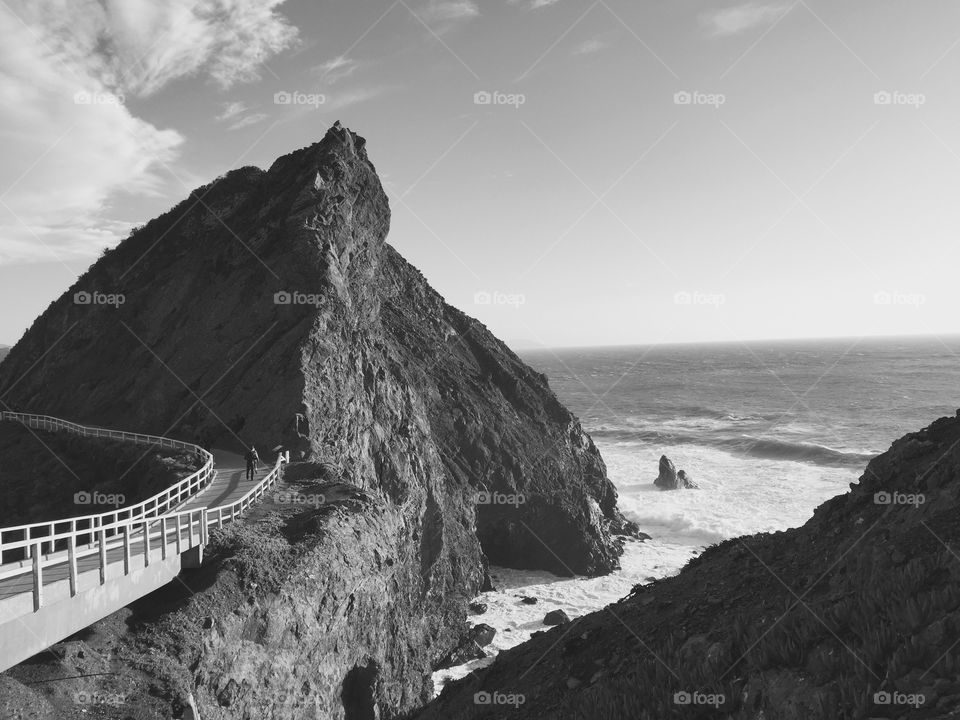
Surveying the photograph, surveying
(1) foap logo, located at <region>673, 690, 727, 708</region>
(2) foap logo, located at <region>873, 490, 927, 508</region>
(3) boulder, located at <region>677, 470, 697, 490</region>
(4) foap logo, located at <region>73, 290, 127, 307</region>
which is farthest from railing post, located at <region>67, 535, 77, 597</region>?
(3) boulder, located at <region>677, 470, 697, 490</region>

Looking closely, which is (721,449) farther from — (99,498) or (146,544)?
(146,544)

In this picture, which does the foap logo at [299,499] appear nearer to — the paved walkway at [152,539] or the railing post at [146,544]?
the paved walkway at [152,539]

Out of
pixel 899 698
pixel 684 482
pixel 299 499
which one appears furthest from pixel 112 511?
pixel 684 482

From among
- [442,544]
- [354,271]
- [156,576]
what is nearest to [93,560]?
[156,576]

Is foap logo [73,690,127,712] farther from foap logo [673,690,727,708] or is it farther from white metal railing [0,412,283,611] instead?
foap logo [673,690,727,708]

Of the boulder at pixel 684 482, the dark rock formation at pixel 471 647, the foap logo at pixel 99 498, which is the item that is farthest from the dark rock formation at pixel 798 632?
the boulder at pixel 684 482

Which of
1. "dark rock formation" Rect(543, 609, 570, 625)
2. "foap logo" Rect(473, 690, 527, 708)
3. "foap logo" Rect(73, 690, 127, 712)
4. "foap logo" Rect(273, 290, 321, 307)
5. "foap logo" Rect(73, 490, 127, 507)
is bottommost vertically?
"dark rock formation" Rect(543, 609, 570, 625)

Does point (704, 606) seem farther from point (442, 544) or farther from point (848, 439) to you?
point (848, 439)
